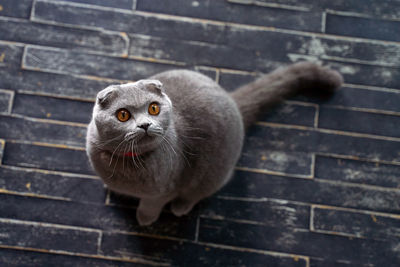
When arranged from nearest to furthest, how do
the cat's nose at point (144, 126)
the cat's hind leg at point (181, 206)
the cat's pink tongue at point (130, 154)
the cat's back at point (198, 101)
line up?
the cat's nose at point (144, 126) < the cat's pink tongue at point (130, 154) < the cat's back at point (198, 101) < the cat's hind leg at point (181, 206)

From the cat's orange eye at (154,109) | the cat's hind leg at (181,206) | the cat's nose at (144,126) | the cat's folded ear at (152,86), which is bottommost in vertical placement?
the cat's hind leg at (181,206)

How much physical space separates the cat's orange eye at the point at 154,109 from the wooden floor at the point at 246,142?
0.79 metres

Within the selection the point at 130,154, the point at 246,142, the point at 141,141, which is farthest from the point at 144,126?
the point at 246,142

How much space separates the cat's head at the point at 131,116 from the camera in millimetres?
1045

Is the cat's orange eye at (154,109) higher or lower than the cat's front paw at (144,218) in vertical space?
higher

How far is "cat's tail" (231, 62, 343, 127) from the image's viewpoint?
1700 mm

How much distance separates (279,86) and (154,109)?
869mm

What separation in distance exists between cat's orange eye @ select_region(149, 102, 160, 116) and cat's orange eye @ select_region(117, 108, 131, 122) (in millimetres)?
75

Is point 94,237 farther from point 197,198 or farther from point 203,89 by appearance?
point 203,89

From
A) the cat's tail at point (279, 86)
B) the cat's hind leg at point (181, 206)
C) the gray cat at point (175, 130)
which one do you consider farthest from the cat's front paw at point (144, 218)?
the cat's tail at point (279, 86)

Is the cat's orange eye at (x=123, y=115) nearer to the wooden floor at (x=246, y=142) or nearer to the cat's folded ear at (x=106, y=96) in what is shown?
the cat's folded ear at (x=106, y=96)

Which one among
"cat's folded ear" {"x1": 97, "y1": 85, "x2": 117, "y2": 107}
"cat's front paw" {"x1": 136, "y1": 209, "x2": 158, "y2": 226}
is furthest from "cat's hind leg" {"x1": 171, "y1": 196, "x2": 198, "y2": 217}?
"cat's folded ear" {"x1": 97, "y1": 85, "x2": 117, "y2": 107}

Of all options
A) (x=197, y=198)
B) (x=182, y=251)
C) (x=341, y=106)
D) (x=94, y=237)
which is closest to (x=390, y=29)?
(x=341, y=106)

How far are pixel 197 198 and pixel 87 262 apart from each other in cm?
67
